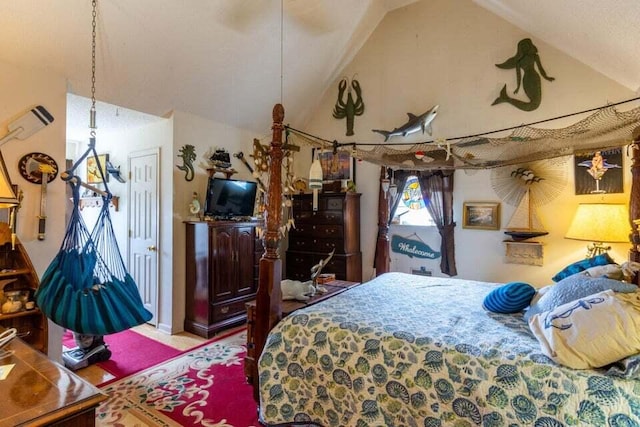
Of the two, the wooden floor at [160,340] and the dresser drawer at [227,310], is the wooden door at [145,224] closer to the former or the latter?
the wooden floor at [160,340]

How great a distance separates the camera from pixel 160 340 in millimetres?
3670

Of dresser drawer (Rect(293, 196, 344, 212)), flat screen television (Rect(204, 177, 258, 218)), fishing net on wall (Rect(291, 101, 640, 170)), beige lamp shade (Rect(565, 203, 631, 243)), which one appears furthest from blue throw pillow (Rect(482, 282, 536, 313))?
flat screen television (Rect(204, 177, 258, 218))

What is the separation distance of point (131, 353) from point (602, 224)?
4501mm

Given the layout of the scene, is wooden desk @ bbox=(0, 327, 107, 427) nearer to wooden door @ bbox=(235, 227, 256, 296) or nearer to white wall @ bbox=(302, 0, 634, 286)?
wooden door @ bbox=(235, 227, 256, 296)

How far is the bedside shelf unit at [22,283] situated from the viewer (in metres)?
2.45

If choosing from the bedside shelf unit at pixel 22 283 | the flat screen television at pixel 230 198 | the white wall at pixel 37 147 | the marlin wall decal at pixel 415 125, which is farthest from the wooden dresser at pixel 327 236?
the bedside shelf unit at pixel 22 283

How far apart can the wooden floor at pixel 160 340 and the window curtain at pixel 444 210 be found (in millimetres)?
2616

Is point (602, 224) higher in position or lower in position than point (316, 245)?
higher

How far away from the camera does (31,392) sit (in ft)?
3.64

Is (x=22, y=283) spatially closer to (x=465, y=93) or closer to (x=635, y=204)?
(x=635, y=204)

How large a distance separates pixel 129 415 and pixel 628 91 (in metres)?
4.99

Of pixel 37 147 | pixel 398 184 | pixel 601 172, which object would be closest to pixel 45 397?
pixel 37 147

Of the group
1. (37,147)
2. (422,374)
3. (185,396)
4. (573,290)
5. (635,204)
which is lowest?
(185,396)

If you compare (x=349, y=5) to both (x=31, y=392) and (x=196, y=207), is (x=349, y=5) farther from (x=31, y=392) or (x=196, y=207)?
(x=31, y=392)
